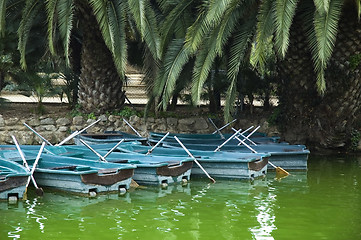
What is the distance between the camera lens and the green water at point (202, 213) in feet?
36.2

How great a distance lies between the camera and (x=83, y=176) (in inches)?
531

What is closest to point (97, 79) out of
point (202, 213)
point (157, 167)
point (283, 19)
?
point (157, 167)

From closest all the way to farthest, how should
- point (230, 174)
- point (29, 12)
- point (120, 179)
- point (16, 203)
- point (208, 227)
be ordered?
point (208, 227) < point (16, 203) < point (120, 179) < point (230, 174) < point (29, 12)

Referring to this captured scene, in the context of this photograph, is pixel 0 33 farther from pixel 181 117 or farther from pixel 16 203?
pixel 16 203

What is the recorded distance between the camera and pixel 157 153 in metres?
17.2

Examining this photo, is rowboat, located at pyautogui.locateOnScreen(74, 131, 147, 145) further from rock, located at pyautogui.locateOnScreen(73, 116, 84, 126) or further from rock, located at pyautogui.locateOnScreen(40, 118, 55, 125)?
rock, located at pyautogui.locateOnScreen(40, 118, 55, 125)

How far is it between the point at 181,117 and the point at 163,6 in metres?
4.56

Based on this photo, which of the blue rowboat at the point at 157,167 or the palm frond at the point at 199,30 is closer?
the blue rowboat at the point at 157,167

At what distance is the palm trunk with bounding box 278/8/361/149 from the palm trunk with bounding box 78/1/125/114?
5813 millimetres

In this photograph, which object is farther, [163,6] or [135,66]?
[135,66]

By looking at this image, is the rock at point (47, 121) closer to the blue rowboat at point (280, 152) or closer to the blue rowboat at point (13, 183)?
the blue rowboat at point (280, 152)

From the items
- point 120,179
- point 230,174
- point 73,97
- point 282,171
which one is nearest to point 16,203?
point 120,179

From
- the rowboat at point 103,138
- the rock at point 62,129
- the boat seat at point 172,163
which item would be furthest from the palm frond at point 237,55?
the rock at point 62,129

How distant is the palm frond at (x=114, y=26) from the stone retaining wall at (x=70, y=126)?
3729mm
